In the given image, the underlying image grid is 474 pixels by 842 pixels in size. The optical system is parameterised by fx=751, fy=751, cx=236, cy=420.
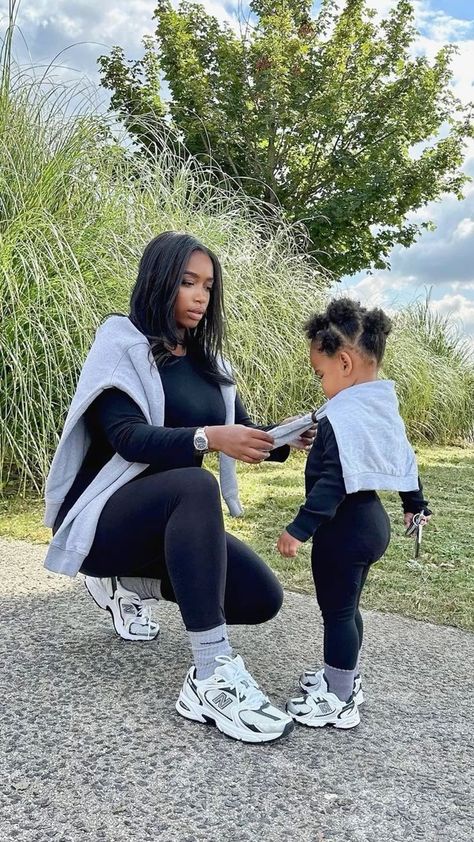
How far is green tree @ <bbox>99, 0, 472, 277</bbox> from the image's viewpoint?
11.6 m

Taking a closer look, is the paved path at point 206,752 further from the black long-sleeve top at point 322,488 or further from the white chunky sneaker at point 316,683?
the black long-sleeve top at point 322,488

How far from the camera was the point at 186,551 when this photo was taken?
5.61 ft

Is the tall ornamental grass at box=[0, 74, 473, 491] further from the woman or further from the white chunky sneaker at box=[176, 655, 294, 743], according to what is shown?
the white chunky sneaker at box=[176, 655, 294, 743]

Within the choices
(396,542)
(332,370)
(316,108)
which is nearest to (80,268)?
(396,542)

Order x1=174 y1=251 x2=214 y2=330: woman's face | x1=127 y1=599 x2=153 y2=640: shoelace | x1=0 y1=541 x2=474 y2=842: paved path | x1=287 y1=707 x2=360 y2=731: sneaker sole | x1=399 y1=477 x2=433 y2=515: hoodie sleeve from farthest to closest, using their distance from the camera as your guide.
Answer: x1=127 y1=599 x2=153 y2=640: shoelace
x1=174 y1=251 x2=214 y2=330: woman's face
x1=399 y1=477 x2=433 y2=515: hoodie sleeve
x1=287 y1=707 x2=360 y2=731: sneaker sole
x1=0 y1=541 x2=474 y2=842: paved path

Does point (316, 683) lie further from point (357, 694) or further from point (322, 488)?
point (322, 488)

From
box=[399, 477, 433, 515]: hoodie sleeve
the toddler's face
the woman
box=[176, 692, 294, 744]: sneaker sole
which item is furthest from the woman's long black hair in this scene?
box=[176, 692, 294, 744]: sneaker sole

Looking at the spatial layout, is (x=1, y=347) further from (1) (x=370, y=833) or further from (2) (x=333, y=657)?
(1) (x=370, y=833)

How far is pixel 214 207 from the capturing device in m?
6.80

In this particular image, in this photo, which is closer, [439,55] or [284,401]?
[284,401]

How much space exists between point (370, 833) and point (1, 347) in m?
3.10

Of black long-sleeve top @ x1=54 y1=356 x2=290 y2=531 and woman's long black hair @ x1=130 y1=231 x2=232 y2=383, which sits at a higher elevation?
woman's long black hair @ x1=130 y1=231 x2=232 y2=383

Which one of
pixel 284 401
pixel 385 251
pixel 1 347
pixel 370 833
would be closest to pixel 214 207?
pixel 284 401

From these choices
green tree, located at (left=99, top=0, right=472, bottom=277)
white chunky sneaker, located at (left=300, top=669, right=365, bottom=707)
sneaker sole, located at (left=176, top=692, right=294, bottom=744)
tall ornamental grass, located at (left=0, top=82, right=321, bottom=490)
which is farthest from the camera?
green tree, located at (left=99, top=0, right=472, bottom=277)
